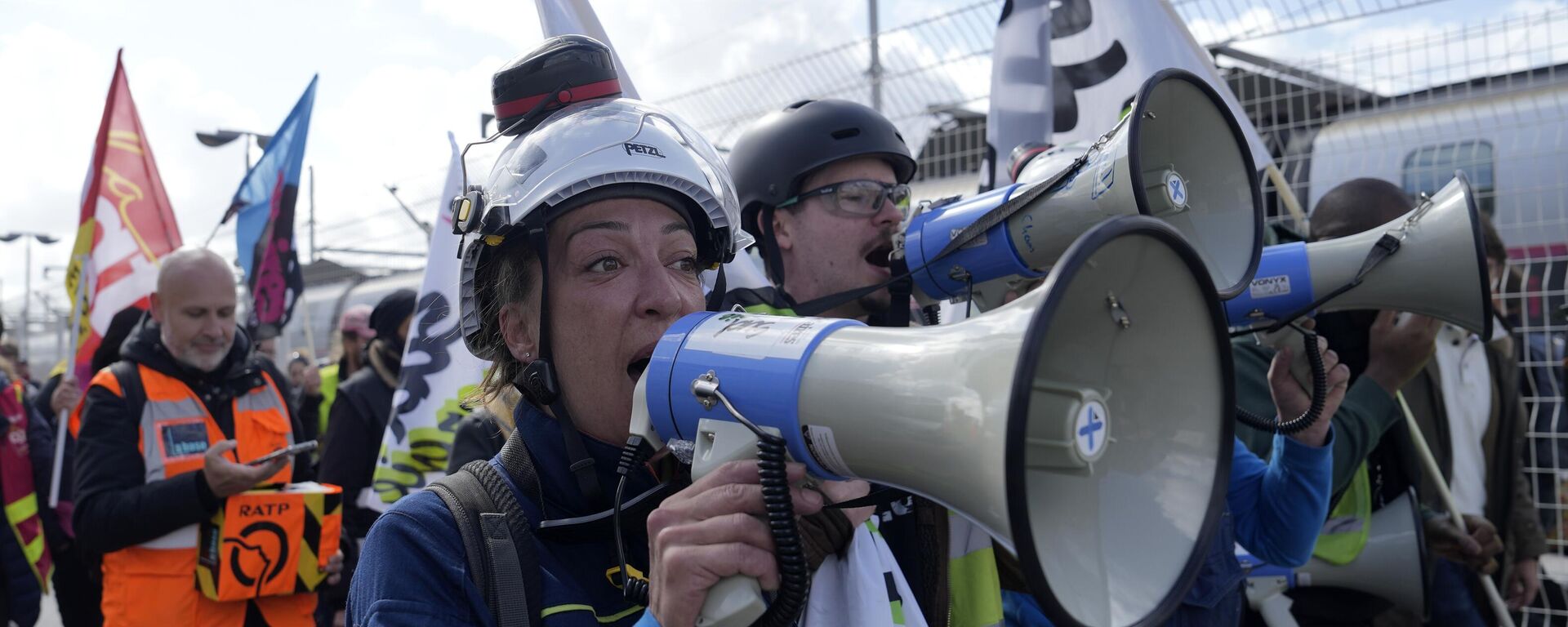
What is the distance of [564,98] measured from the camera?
1.92m

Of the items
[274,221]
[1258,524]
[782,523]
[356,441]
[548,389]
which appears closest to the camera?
[782,523]

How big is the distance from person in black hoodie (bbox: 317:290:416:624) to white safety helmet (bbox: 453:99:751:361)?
12.2 feet

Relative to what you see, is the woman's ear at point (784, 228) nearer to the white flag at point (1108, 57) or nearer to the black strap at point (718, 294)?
the black strap at point (718, 294)

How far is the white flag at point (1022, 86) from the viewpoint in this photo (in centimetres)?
453

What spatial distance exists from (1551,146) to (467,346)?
5506mm

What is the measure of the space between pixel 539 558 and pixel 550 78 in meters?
0.83

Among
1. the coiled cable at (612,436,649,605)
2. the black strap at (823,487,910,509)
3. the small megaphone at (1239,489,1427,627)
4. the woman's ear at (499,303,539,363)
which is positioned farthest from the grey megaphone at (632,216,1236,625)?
the small megaphone at (1239,489,1427,627)

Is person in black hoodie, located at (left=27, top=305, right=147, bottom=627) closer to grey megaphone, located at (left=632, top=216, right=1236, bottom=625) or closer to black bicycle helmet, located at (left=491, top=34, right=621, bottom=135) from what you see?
black bicycle helmet, located at (left=491, top=34, right=621, bottom=135)

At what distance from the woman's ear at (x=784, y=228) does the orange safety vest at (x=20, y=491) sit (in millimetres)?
4754

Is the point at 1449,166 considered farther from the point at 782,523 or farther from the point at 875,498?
the point at 782,523

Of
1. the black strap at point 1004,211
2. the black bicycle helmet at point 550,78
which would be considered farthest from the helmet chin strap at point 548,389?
the black strap at point 1004,211

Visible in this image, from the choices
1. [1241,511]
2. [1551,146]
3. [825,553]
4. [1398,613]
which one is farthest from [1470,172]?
[825,553]

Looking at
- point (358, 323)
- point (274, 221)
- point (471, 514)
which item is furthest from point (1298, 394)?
point (274, 221)

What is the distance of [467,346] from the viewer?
1950 mm
